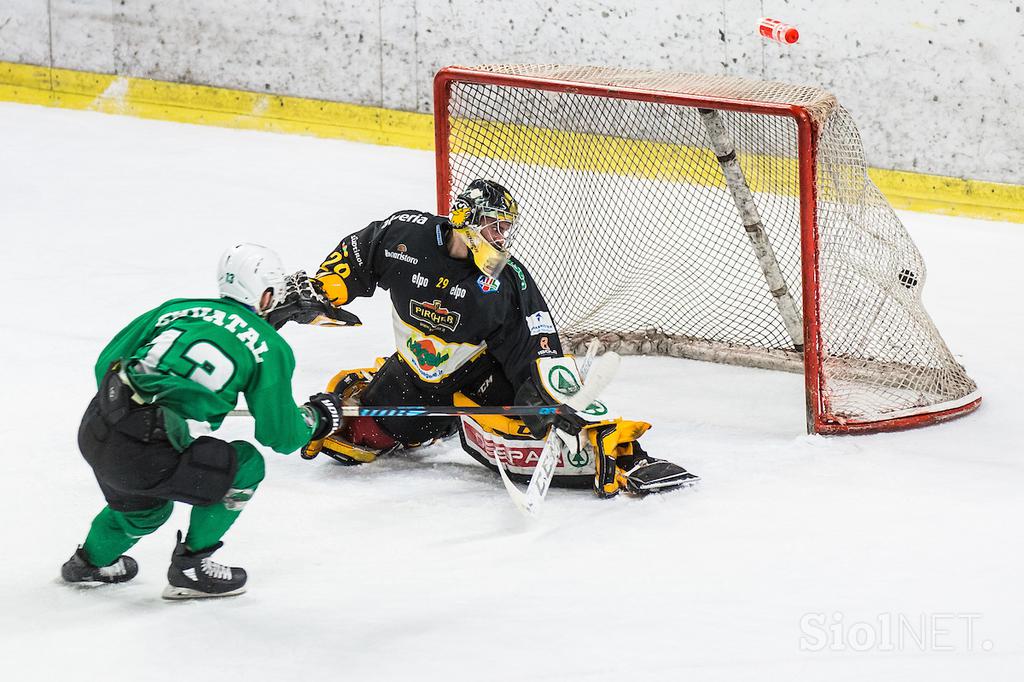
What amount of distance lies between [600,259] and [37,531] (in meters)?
2.10

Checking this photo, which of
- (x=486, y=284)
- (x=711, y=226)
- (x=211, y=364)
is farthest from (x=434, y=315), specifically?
(x=711, y=226)

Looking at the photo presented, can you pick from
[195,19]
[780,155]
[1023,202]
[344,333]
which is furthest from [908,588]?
[195,19]

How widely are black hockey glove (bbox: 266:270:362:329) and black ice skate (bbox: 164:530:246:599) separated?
1.77 feet

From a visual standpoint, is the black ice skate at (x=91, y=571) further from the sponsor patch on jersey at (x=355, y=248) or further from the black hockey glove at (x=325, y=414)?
the sponsor patch on jersey at (x=355, y=248)

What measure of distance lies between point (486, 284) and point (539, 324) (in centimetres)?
17

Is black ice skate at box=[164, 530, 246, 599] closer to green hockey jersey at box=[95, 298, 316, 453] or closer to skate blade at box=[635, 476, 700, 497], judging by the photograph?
green hockey jersey at box=[95, 298, 316, 453]

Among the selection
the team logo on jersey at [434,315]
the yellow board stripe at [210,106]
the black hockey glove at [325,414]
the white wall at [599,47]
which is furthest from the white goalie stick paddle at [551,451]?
the yellow board stripe at [210,106]

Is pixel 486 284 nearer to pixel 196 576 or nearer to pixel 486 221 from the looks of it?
pixel 486 221

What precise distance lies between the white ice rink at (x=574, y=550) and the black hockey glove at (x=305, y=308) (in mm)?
450

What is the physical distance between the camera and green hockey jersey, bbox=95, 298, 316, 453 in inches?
116

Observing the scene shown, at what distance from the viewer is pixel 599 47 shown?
22.4 feet

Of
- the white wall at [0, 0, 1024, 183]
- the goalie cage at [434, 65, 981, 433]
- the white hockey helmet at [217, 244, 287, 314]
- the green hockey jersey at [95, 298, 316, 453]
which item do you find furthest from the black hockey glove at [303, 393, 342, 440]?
the white wall at [0, 0, 1024, 183]

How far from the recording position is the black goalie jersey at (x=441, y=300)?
12.6 feet

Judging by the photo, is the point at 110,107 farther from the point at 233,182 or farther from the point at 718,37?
the point at 718,37
